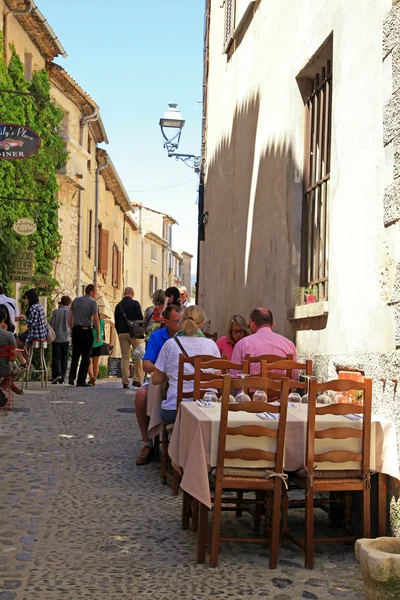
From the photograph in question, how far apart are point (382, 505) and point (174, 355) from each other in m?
2.44

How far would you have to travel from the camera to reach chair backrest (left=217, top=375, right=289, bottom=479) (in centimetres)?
443

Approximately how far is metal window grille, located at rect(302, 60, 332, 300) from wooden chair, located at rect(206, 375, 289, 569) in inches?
116

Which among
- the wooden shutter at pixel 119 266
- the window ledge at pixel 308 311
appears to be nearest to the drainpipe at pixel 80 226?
the wooden shutter at pixel 119 266

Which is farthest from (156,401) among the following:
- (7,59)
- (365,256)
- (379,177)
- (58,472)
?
(7,59)

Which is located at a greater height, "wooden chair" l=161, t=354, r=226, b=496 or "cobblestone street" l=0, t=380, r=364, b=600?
"wooden chair" l=161, t=354, r=226, b=496

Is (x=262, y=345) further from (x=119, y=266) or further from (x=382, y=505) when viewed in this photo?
(x=119, y=266)

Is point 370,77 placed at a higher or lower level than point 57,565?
higher

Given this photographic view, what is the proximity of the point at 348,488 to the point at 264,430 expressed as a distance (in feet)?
1.93

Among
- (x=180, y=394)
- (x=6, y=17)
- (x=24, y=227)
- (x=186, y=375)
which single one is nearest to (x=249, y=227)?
(x=180, y=394)

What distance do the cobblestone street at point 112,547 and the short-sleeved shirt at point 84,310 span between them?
20.7 ft

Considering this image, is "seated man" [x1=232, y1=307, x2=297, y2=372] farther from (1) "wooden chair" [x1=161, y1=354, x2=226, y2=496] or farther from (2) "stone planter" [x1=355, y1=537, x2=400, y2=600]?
(2) "stone planter" [x1=355, y1=537, x2=400, y2=600]

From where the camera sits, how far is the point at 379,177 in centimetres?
541

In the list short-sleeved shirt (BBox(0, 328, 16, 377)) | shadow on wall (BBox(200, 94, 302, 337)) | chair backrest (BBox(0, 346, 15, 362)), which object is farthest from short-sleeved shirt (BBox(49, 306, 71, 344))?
chair backrest (BBox(0, 346, 15, 362))

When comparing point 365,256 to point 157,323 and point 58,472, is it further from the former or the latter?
point 157,323
